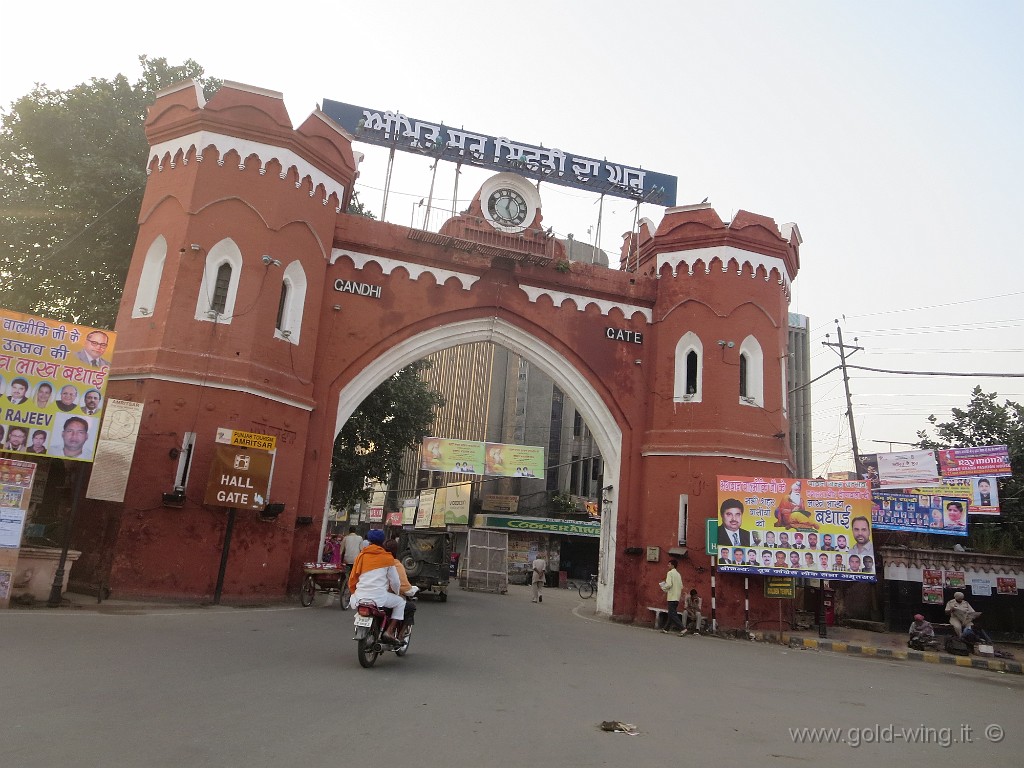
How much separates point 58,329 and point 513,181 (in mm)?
10614

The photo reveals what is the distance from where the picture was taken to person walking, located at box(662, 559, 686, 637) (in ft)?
50.0

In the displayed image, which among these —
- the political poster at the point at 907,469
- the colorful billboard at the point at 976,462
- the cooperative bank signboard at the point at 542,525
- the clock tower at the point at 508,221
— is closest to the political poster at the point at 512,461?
the cooperative bank signboard at the point at 542,525

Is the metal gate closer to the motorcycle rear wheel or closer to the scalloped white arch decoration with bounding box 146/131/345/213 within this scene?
the scalloped white arch decoration with bounding box 146/131/345/213

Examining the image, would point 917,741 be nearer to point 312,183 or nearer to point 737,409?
point 737,409

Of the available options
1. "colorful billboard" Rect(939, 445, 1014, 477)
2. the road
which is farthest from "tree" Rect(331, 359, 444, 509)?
"colorful billboard" Rect(939, 445, 1014, 477)

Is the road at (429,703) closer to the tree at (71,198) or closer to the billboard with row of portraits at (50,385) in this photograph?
the billboard with row of portraits at (50,385)

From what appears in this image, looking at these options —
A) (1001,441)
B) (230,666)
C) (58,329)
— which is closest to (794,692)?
(230,666)

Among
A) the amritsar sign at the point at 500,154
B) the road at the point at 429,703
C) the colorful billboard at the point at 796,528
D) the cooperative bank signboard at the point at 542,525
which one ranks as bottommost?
the road at the point at 429,703

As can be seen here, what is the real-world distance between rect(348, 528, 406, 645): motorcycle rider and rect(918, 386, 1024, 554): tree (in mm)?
20898

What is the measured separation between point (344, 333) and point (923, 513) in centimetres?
1759

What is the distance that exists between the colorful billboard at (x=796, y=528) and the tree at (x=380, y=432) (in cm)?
1199

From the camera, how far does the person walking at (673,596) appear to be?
15.2m

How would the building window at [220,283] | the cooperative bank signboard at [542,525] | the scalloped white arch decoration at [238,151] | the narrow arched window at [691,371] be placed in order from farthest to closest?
the cooperative bank signboard at [542,525] < the narrow arched window at [691,371] < the scalloped white arch decoration at [238,151] < the building window at [220,283]

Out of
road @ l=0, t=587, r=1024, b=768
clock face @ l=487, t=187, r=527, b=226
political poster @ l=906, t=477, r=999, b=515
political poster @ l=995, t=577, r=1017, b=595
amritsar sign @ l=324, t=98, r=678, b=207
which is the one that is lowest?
road @ l=0, t=587, r=1024, b=768
